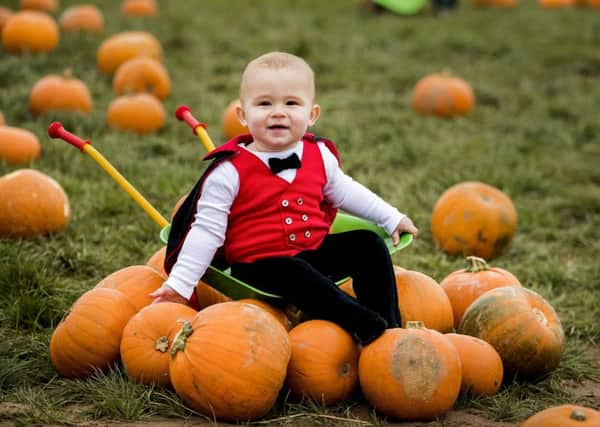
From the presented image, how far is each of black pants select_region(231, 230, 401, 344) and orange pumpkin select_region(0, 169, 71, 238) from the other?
1.78m

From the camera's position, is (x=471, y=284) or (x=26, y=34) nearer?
(x=471, y=284)

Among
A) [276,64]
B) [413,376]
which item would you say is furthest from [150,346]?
[276,64]

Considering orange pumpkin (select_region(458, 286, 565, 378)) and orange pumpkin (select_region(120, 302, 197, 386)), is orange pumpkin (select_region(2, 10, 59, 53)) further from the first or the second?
orange pumpkin (select_region(458, 286, 565, 378))

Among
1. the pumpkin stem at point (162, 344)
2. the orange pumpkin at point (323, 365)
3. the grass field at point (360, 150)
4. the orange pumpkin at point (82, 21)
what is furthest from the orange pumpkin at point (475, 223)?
the orange pumpkin at point (82, 21)

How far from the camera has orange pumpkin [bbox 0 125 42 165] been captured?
567cm

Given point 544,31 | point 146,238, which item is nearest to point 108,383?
point 146,238

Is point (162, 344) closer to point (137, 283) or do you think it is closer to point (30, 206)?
point (137, 283)

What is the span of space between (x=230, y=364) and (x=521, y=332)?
1.20 metres

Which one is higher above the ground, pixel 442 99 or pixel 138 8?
pixel 138 8

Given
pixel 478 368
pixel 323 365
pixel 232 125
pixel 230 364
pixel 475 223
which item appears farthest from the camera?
pixel 232 125

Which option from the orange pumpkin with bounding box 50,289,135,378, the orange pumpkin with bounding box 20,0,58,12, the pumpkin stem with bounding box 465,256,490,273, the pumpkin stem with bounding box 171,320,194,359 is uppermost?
the orange pumpkin with bounding box 20,0,58,12

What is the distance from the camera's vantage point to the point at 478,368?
3160 millimetres

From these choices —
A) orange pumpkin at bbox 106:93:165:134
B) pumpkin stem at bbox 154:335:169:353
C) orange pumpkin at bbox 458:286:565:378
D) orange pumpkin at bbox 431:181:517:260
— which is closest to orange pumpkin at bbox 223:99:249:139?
orange pumpkin at bbox 106:93:165:134

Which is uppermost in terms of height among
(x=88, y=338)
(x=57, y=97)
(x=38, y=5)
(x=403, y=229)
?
(x=38, y=5)
